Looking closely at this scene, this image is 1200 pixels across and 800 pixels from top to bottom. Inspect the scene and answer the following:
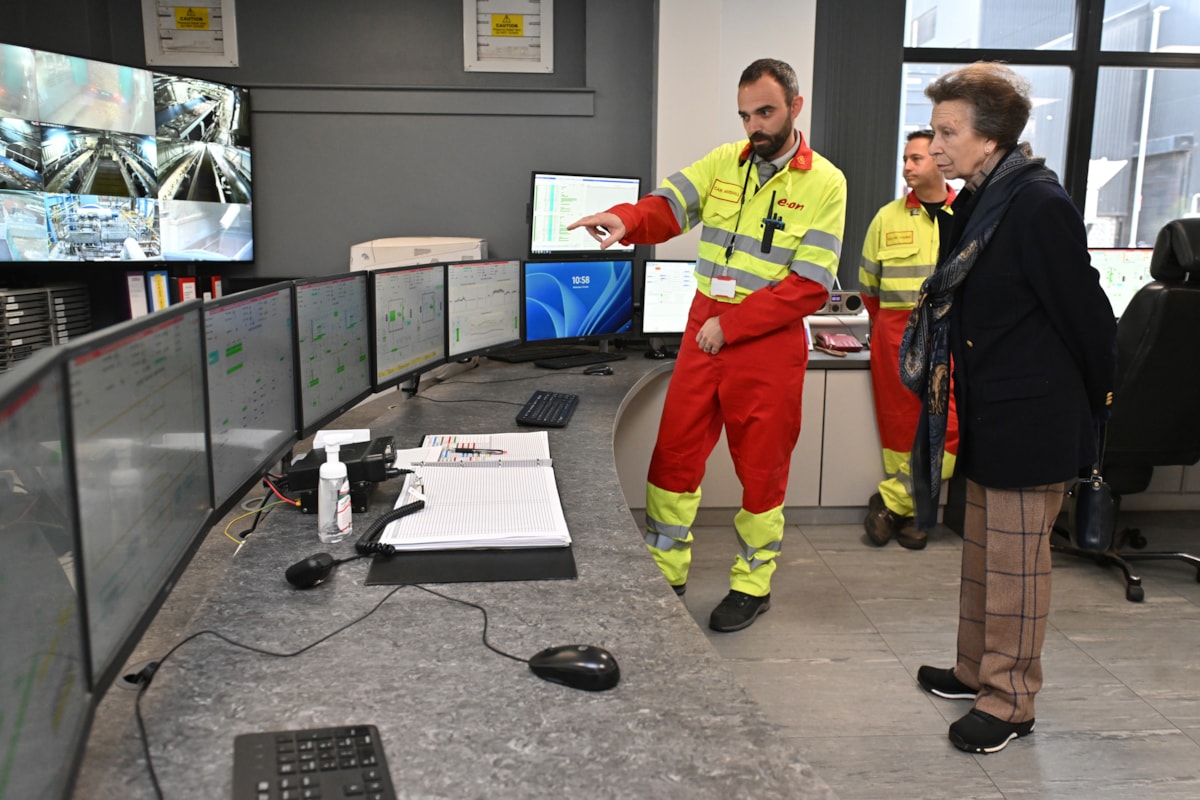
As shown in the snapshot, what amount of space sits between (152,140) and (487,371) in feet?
5.11

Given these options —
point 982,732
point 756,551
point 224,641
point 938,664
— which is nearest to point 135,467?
point 224,641

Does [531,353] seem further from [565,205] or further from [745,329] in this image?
[745,329]

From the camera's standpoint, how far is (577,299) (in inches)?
133

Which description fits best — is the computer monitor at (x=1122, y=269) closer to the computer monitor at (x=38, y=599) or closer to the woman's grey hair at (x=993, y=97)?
the woman's grey hair at (x=993, y=97)

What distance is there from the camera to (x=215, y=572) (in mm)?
1496

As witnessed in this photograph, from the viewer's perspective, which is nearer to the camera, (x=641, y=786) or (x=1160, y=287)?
(x=641, y=786)

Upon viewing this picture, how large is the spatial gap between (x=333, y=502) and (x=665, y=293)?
2247mm

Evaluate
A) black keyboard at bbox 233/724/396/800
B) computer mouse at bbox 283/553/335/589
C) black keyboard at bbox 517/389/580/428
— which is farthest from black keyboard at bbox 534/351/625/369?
black keyboard at bbox 233/724/396/800

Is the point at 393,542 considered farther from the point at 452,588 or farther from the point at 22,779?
the point at 22,779

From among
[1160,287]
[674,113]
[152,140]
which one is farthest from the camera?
[674,113]

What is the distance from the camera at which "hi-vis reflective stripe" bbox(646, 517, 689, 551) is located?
8.77 ft

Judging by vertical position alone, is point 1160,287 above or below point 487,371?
above

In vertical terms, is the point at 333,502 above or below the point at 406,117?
below

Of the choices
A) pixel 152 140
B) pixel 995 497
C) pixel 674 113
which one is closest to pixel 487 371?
pixel 674 113
